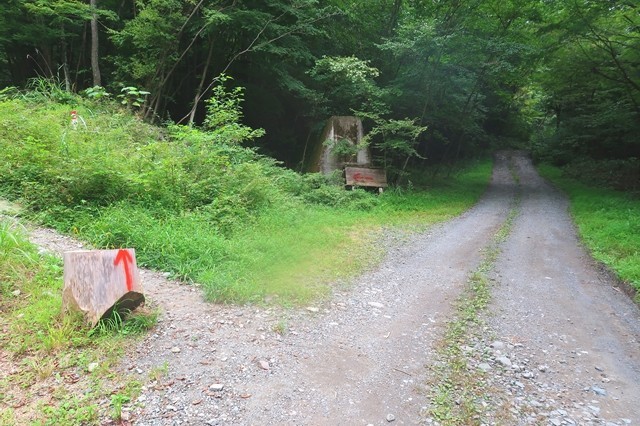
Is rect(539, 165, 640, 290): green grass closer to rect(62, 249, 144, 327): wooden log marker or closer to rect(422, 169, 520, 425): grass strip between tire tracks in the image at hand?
rect(422, 169, 520, 425): grass strip between tire tracks

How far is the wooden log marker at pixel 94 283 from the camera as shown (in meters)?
3.52

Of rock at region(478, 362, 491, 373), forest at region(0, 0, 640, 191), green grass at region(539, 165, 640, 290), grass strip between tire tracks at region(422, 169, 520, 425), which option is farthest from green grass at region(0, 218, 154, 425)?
forest at region(0, 0, 640, 191)

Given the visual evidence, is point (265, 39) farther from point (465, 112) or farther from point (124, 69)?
point (465, 112)

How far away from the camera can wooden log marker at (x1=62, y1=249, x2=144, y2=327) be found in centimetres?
352

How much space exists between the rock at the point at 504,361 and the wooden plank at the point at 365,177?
9287 millimetres

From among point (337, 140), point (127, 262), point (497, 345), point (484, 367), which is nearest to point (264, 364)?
point (127, 262)

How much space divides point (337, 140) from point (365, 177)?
1677 millimetres

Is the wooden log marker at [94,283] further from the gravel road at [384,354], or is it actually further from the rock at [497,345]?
the rock at [497,345]

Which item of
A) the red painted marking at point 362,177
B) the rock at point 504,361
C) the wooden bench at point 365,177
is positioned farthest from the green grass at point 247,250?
the red painted marking at point 362,177

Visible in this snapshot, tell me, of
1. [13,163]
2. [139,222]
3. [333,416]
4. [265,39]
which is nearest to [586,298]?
[333,416]

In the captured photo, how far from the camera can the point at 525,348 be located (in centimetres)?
421

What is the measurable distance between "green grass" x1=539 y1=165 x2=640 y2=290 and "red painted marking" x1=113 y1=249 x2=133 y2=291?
697cm

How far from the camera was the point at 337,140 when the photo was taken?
13.6 metres

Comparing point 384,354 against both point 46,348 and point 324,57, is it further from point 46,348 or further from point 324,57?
point 324,57
